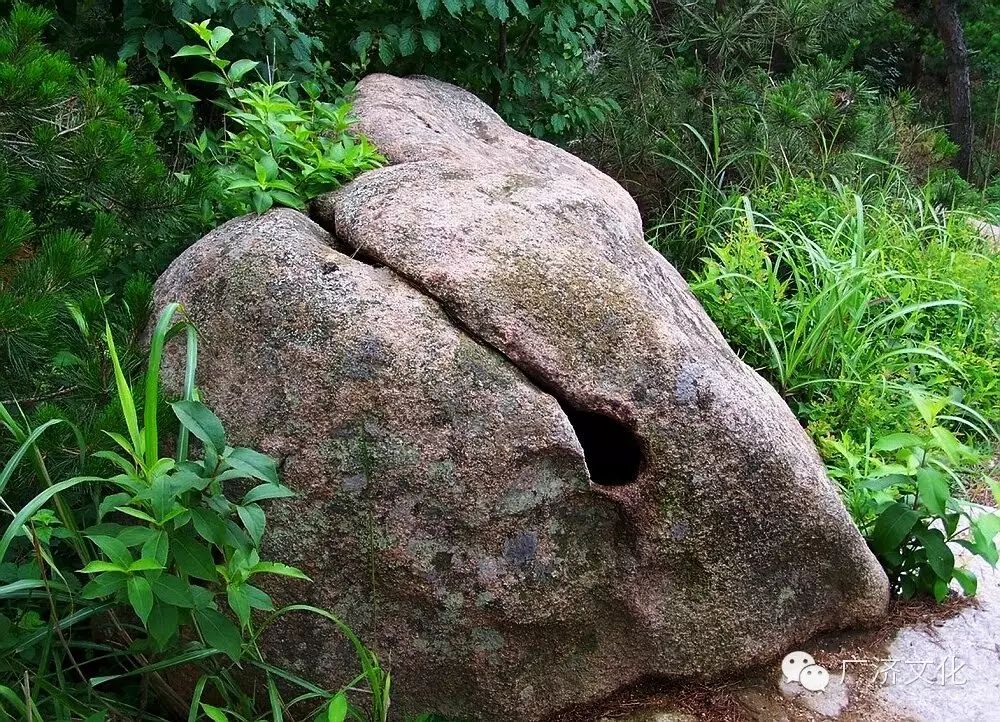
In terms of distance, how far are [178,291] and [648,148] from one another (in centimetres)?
400

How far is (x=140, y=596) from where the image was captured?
66.9 inches

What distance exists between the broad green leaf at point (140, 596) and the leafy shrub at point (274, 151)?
119 centimetres

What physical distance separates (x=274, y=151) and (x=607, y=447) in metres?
1.34

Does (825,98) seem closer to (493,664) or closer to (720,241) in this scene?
(720,241)

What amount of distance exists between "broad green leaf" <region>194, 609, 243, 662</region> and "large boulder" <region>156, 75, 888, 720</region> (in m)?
0.39

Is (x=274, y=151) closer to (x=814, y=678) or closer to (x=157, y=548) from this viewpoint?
(x=157, y=548)

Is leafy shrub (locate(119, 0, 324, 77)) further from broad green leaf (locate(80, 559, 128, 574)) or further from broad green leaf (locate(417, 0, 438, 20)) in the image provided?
broad green leaf (locate(80, 559, 128, 574))

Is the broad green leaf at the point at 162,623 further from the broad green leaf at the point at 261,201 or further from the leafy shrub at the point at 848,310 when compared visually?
the leafy shrub at the point at 848,310

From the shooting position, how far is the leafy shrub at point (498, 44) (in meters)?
3.95

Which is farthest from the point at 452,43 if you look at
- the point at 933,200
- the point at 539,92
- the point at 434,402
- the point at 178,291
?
the point at 933,200

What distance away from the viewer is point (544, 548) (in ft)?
7.54

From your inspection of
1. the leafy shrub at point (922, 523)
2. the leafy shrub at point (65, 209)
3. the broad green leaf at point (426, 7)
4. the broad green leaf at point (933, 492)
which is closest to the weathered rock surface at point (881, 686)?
the leafy shrub at point (922, 523)

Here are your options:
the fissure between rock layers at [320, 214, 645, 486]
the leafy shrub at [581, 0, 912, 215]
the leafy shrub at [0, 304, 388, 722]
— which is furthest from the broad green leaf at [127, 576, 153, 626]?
the leafy shrub at [581, 0, 912, 215]

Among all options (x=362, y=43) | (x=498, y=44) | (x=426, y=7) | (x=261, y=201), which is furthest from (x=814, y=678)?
(x=498, y=44)
